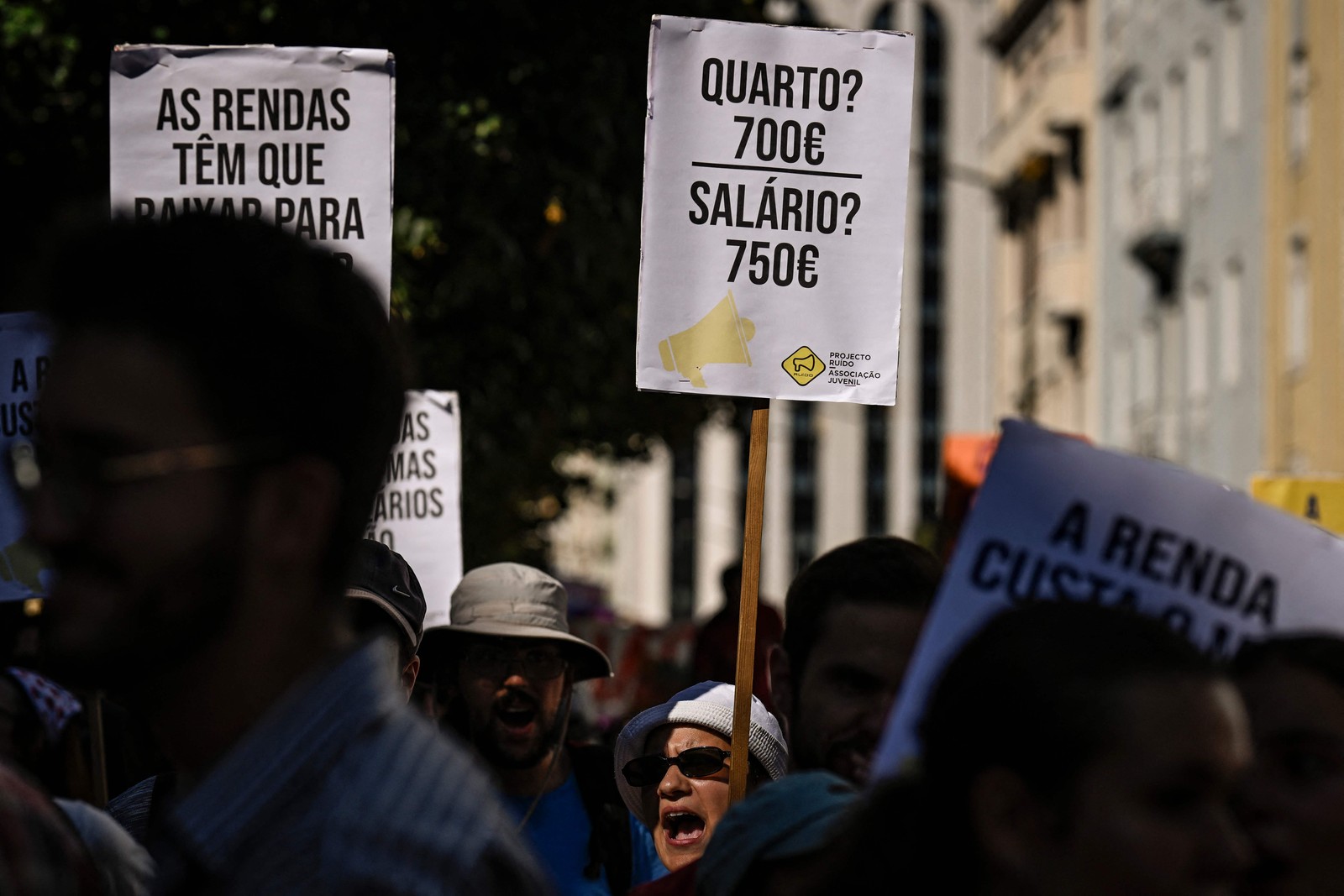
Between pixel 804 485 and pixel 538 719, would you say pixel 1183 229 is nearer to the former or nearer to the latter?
pixel 538 719

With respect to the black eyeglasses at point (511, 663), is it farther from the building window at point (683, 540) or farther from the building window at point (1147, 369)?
the building window at point (683, 540)

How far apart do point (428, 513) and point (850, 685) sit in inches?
175

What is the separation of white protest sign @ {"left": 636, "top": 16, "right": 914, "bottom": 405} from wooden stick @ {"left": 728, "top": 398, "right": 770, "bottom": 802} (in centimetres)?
21

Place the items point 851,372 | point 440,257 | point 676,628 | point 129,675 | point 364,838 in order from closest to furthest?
point 364,838 < point 129,675 < point 851,372 < point 440,257 < point 676,628

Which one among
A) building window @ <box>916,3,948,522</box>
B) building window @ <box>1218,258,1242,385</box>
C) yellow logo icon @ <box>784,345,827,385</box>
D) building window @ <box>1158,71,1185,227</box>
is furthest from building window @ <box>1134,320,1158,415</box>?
building window @ <box>916,3,948,522</box>

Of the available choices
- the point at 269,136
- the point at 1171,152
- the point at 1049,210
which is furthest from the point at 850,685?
the point at 1049,210

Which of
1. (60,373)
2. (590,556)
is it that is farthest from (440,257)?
(590,556)

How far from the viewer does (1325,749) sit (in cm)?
282

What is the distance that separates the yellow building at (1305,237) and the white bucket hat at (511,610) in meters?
18.9

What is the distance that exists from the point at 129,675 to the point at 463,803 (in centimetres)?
36

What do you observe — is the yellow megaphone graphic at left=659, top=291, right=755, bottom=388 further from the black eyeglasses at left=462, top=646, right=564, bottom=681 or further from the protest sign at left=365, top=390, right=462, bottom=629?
the protest sign at left=365, top=390, right=462, bottom=629

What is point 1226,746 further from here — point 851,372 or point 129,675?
point 851,372

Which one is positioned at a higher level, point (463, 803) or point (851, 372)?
point (851, 372)

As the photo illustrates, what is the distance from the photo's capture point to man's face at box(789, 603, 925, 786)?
123 inches
